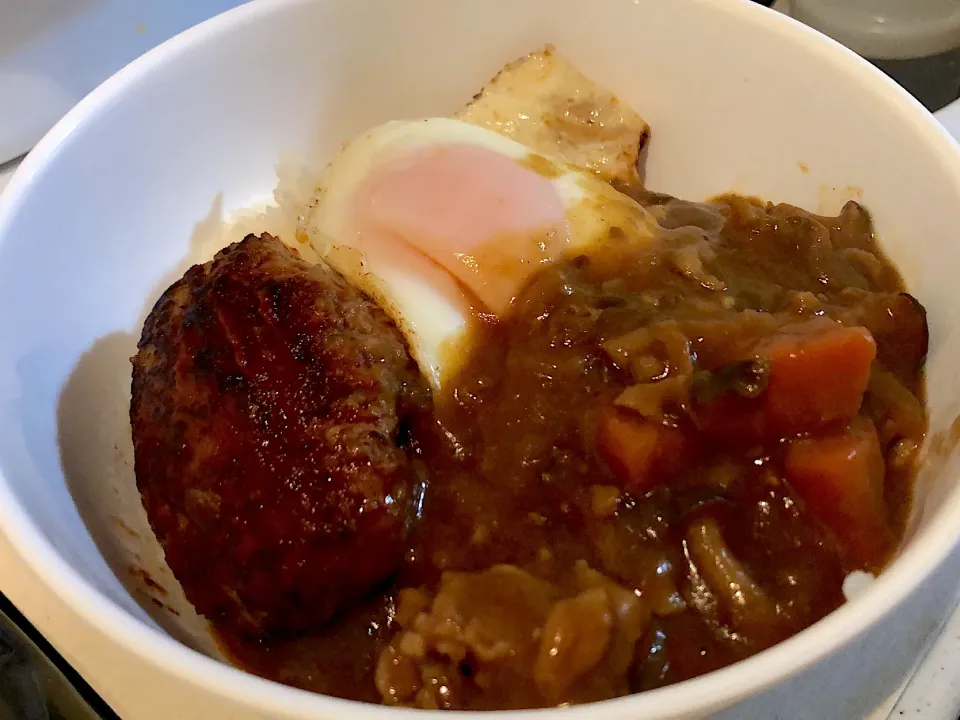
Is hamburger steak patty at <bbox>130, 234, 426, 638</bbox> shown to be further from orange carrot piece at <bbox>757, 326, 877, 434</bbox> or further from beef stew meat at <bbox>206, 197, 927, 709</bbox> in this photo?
orange carrot piece at <bbox>757, 326, 877, 434</bbox>

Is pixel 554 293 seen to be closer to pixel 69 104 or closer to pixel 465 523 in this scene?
pixel 465 523

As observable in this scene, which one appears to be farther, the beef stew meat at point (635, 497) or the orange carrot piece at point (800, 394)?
the orange carrot piece at point (800, 394)

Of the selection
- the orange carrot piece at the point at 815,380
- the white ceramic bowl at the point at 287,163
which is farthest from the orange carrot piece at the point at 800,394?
the white ceramic bowl at the point at 287,163

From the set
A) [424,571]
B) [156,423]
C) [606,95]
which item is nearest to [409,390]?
[424,571]

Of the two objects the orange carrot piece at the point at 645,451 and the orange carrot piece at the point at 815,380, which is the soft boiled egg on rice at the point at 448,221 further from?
the orange carrot piece at the point at 815,380

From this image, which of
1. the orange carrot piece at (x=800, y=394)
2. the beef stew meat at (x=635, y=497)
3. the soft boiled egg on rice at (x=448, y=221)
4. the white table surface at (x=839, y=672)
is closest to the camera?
the white table surface at (x=839, y=672)

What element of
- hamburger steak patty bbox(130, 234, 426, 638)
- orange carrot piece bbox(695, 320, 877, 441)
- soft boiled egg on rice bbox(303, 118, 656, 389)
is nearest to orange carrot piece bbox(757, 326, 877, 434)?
orange carrot piece bbox(695, 320, 877, 441)
